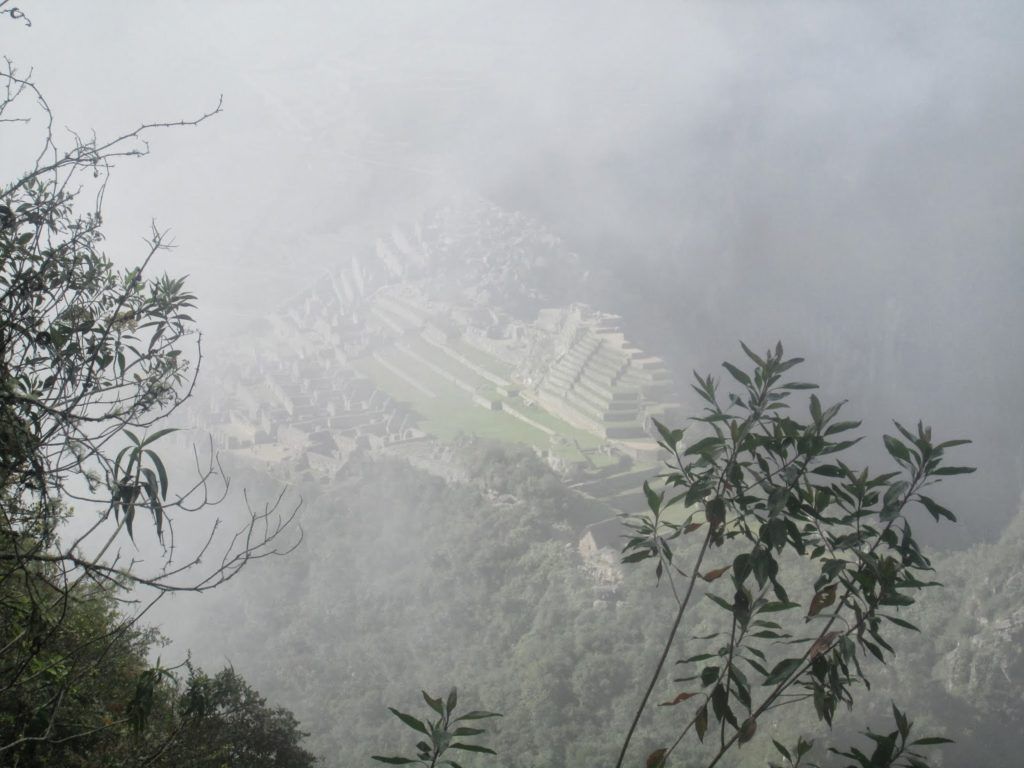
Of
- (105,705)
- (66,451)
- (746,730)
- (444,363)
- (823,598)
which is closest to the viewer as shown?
(746,730)

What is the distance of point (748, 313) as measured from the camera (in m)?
26.8

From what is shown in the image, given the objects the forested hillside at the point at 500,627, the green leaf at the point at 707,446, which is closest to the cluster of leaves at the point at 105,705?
the green leaf at the point at 707,446

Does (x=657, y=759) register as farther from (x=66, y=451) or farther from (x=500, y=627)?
(x=500, y=627)

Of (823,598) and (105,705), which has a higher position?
(823,598)

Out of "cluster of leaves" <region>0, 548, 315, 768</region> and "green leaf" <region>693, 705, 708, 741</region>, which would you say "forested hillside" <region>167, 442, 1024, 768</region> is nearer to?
"cluster of leaves" <region>0, 548, 315, 768</region>

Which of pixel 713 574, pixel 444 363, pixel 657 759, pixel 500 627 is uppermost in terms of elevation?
pixel 444 363

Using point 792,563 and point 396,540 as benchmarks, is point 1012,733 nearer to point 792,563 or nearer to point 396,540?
point 792,563

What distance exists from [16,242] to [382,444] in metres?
15.3

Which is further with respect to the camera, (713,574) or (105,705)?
(105,705)

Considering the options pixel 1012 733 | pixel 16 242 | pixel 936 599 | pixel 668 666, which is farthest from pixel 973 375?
pixel 16 242

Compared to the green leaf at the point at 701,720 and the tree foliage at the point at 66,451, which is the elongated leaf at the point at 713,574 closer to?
the green leaf at the point at 701,720

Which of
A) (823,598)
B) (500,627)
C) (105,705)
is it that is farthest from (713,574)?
(500,627)

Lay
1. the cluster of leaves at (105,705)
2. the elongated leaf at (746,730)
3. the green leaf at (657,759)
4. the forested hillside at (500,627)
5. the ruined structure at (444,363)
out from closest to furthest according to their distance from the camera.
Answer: the elongated leaf at (746,730)
the green leaf at (657,759)
the cluster of leaves at (105,705)
the forested hillside at (500,627)
the ruined structure at (444,363)

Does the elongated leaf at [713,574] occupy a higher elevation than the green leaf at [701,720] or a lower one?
higher
